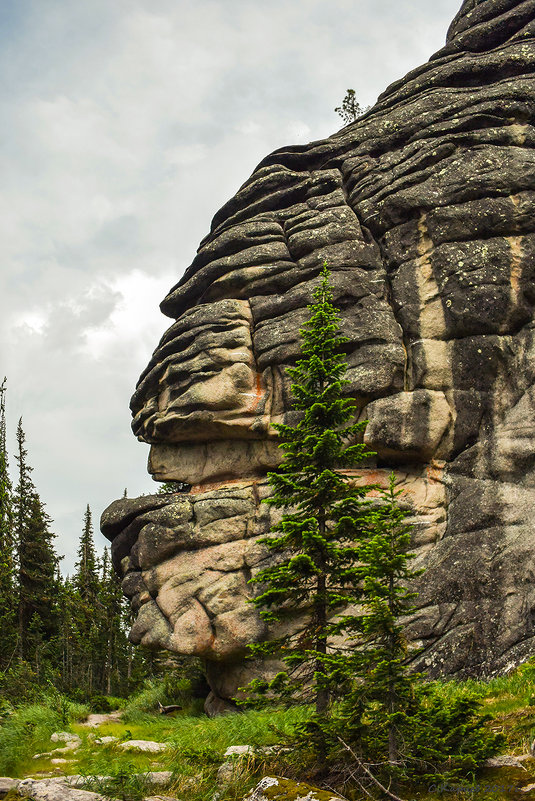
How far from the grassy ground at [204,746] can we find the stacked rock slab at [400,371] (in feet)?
10.4

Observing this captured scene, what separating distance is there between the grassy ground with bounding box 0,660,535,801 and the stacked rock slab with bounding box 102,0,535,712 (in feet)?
10.4

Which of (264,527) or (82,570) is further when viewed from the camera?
(82,570)

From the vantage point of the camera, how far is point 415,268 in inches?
1031

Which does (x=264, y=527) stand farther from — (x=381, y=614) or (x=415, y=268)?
(x=381, y=614)

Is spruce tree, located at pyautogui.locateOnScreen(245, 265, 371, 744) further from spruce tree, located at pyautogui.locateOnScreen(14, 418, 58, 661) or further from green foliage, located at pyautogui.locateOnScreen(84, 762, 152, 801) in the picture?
spruce tree, located at pyautogui.locateOnScreen(14, 418, 58, 661)

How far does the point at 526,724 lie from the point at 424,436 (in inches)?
480

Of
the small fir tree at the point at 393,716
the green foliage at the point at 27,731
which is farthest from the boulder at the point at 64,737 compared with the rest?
the small fir tree at the point at 393,716

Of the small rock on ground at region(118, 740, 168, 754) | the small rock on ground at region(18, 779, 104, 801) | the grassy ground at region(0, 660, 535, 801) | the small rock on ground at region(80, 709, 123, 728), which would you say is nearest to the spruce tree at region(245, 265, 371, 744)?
the grassy ground at region(0, 660, 535, 801)

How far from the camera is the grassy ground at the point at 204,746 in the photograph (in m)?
10.1

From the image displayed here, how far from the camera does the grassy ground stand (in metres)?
10.1

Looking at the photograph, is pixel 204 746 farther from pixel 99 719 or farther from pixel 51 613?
pixel 51 613

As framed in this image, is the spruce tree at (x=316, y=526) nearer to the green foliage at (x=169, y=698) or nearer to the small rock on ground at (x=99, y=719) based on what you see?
the small rock on ground at (x=99, y=719)

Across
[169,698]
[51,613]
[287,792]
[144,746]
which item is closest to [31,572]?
[51,613]

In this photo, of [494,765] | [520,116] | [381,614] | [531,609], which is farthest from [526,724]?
[520,116]
